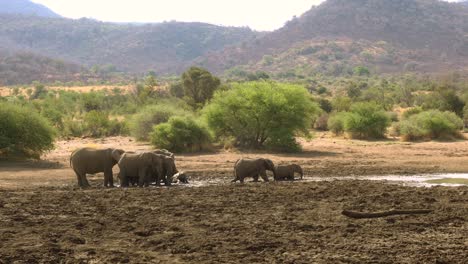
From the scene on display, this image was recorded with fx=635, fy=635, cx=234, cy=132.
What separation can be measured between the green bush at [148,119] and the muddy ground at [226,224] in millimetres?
13800

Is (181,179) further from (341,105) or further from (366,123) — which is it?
(341,105)

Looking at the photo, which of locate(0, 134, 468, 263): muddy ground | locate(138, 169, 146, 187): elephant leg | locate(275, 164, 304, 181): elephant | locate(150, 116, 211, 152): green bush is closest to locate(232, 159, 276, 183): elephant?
locate(275, 164, 304, 181): elephant

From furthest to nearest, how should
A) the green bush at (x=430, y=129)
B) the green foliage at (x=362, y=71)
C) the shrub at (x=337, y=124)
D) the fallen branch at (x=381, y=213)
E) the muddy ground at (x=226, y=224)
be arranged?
the green foliage at (x=362, y=71)
the shrub at (x=337, y=124)
the green bush at (x=430, y=129)
the fallen branch at (x=381, y=213)
the muddy ground at (x=226, y=224)

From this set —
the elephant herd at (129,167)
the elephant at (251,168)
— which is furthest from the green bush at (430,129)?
the elephant herd at (129,167)

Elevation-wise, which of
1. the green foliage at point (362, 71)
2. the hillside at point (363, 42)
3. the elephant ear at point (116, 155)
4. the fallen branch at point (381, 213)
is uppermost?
the hillside at point (363, 42)

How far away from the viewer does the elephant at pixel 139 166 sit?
64.3 ft

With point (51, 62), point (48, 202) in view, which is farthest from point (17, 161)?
point (51, 62)

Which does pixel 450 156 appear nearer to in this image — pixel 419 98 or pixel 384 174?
pixel 384 174

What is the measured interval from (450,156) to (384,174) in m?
7.62

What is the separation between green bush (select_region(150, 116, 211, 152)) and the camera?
30625 mm

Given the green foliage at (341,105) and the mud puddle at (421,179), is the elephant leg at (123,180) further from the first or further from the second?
the green foliage at (341,105)

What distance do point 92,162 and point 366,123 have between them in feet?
73.4

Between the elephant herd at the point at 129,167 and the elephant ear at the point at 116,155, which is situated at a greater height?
the elephant ear at the point at 116,155

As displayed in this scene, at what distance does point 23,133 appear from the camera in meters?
25.8
